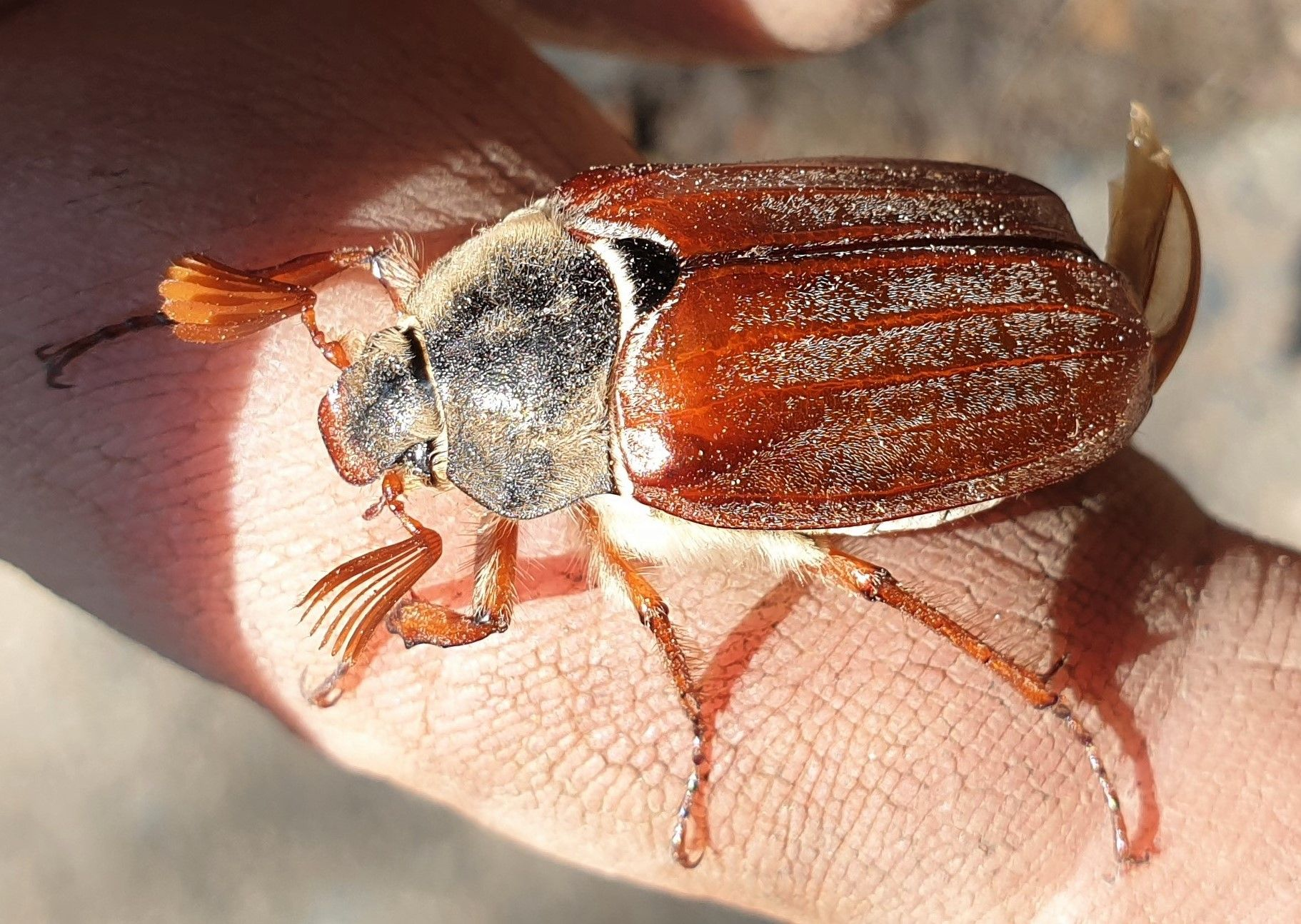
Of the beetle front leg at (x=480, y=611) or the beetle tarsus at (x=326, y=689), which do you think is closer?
the beetle front leg at (x=480, y=611)

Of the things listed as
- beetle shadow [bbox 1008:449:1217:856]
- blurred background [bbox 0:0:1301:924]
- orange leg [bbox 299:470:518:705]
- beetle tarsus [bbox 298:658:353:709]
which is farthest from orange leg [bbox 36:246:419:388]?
blurred background [bbox 0:0:1301:924]

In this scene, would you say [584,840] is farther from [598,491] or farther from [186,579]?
[186,579]

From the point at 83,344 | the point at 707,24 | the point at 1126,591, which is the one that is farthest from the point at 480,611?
the point at 707,24

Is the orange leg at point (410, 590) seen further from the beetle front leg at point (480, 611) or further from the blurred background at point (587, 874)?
the blurred background at point (587, 874)

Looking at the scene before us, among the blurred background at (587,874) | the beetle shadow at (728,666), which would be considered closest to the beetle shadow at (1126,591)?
the beetle shadow at (728,666)

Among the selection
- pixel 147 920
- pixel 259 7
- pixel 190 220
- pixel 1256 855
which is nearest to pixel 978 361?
pixel 1256 855

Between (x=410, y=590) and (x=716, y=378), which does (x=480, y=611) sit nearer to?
(x=410, y=590)
